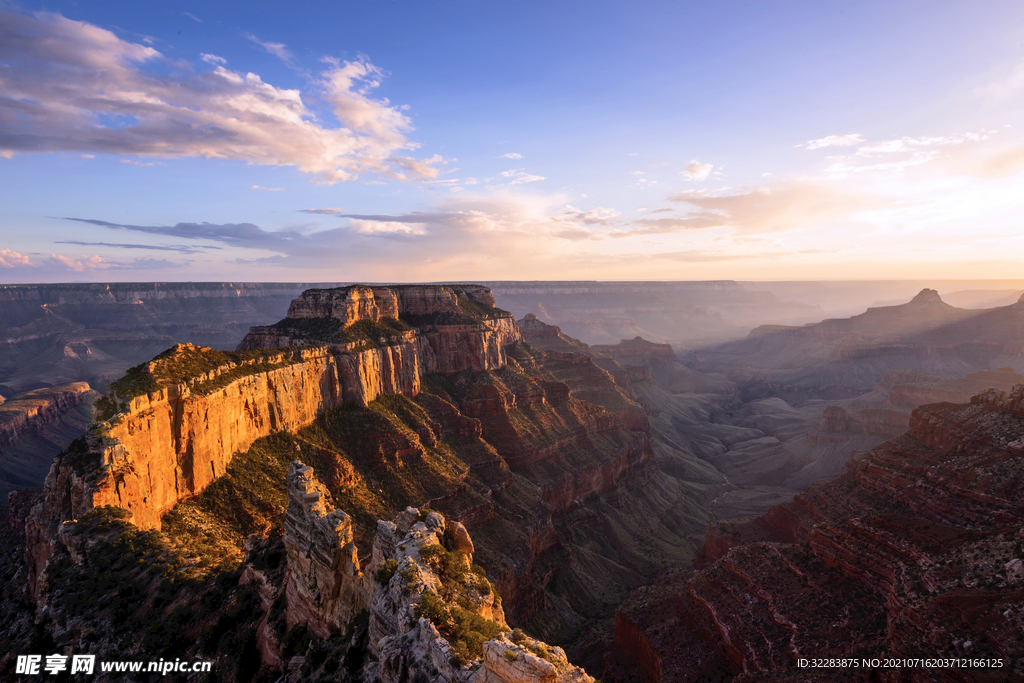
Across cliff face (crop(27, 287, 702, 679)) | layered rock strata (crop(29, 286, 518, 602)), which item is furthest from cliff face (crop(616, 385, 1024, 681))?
layered rock strata (crop(29, 286, 518, 602))

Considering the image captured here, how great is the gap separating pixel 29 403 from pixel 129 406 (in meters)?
159

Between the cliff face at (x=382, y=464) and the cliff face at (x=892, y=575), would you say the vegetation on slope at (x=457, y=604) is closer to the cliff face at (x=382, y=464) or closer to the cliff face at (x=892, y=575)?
the cliff face at (x=382, y=464)

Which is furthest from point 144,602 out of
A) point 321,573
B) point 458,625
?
point 458,625

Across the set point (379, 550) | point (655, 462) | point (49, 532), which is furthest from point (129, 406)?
point (655, 462)

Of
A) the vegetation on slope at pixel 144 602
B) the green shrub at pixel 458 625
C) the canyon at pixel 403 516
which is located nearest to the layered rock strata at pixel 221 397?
the canyon at pixel 403 516

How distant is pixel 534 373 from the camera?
4515 inches

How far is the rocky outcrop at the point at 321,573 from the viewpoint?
26109mm

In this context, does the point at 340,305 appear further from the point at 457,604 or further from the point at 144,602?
the point at 457,604

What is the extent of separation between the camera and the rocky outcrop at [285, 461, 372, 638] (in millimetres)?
26109

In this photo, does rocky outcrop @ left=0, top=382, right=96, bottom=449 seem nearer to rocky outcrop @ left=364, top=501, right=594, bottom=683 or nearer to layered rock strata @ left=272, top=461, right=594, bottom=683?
layered rock strata @ left=272, top=461, right=594, bottom=683

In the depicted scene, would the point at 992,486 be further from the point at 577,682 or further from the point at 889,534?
the point at 577,682

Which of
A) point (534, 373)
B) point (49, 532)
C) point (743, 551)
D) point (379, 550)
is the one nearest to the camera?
point (379, 550)

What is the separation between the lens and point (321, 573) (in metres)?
26.7

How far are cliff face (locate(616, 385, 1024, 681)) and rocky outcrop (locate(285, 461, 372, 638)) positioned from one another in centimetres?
3190
